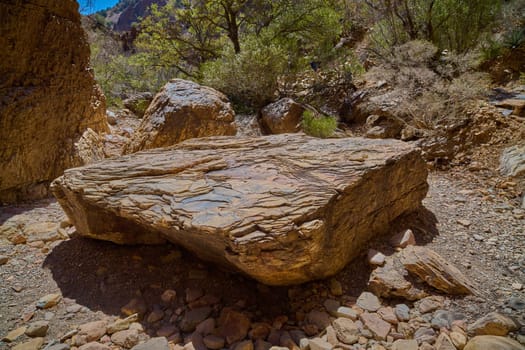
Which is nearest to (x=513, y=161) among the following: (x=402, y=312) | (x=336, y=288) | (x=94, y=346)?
(x=402, y=312)

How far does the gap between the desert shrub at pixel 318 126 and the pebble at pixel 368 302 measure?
3.17 meters

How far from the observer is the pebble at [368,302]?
1702mm

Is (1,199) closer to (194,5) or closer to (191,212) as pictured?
(191,212)

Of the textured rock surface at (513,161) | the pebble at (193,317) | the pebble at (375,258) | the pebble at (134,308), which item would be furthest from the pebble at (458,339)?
the textured rock surface at (513,161)

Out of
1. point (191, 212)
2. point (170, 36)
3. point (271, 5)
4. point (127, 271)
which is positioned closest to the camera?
point (191, 212)

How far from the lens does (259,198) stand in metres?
1.64

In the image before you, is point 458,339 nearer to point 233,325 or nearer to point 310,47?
point 233,325

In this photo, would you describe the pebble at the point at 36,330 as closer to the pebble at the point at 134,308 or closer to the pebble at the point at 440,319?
the pebble at the point at 134,308

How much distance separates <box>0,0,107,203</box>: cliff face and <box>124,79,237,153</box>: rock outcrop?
2.53 ft

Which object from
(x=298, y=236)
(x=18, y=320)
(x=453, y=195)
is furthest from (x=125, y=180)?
(x=453, y=195)

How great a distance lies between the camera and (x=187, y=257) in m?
2.24

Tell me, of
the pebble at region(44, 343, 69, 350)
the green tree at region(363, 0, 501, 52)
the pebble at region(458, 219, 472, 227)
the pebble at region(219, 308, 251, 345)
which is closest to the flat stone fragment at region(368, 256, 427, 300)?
the pebble at region(219, 308, 251, 345)

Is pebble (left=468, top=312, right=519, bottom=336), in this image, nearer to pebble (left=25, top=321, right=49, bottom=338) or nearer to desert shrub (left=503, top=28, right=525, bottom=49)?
pebble (left=25, top=321, right=49, bottom=338)

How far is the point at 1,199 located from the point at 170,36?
607 cm
